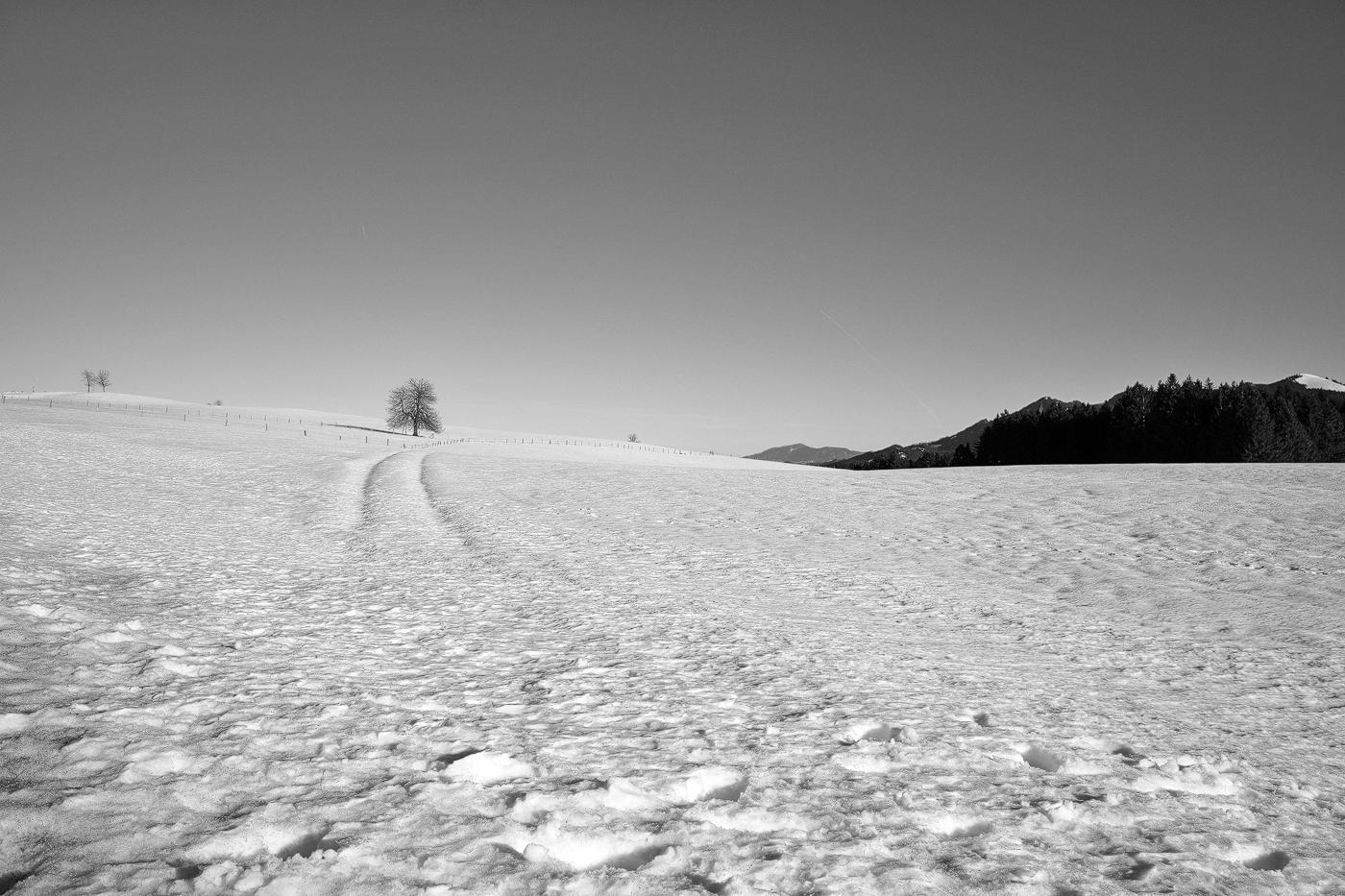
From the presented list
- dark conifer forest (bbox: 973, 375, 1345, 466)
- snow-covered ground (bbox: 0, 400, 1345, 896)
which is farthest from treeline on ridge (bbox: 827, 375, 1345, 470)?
snow-covered ground (bbox: 0, 400, 1345, 896)

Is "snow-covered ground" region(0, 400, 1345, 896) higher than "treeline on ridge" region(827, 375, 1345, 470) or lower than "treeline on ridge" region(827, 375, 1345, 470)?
lower

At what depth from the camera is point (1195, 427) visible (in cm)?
8175

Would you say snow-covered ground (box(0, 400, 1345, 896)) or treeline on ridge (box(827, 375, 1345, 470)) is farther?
treeline on ridge (box(827, 375, 1345, 470))

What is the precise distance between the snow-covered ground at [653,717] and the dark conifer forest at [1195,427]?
273 feet

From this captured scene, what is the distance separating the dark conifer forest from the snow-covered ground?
3273 inches

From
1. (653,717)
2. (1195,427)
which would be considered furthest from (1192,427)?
(653,717)

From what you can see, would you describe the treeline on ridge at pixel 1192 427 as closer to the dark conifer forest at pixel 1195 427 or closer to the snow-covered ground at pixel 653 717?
the dark conifer forest at pixel 1195 427

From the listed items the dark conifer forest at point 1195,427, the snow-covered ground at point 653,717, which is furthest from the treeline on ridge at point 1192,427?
the snow-covered ground at point 653,717

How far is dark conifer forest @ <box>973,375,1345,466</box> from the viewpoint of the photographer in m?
76.2

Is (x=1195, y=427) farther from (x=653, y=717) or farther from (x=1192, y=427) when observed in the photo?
(x=653, y=717)

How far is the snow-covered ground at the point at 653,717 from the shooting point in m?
2.94

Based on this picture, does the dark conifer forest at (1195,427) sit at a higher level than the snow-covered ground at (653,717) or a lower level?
higher

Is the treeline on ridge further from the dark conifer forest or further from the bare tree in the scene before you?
the bare tree

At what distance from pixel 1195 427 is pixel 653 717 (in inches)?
4002
